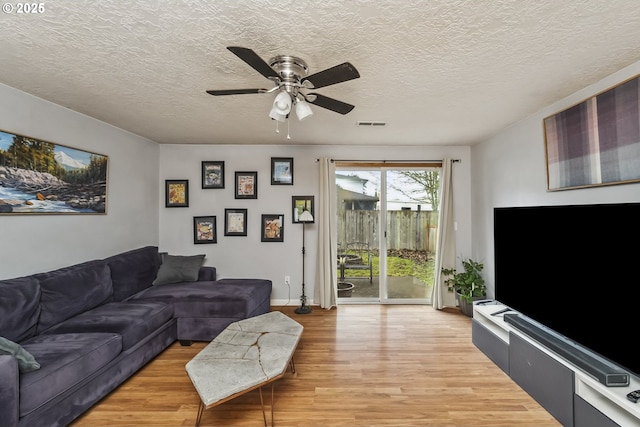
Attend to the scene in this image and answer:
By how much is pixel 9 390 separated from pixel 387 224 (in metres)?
4.08

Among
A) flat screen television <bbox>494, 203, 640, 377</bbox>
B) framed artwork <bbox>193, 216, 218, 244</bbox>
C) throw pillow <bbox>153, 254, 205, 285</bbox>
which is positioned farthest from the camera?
framed artwork <bbox>193, 216, 218, 244</bbox>

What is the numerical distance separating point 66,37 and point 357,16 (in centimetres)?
168

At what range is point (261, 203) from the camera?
4.48 metres

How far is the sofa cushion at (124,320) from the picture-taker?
2359mm

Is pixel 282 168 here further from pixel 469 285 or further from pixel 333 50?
pixel 469 285

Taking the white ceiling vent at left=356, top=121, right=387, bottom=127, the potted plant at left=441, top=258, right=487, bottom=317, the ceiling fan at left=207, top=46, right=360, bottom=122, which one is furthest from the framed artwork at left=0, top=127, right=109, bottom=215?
the potted plant at left=441, top=258, right=487, bottom=317

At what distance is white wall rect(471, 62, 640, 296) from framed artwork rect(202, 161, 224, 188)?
12.5ft

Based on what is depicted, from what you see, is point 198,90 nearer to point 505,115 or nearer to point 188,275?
point 188,275

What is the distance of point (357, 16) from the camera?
150cm

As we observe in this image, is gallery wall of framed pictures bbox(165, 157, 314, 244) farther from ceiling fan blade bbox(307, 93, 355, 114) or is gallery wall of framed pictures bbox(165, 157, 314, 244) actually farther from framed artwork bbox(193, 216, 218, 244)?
ceiling fan blade bbox(307, 93, 355, 114)

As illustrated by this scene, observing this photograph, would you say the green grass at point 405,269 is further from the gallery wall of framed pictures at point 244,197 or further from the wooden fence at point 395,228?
the gallery wall of framed pictures at point 244,197

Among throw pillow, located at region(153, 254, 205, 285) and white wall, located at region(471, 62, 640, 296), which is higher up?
white wall, located at region(471, 62, 640, 296)

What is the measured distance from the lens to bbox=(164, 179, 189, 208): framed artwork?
14.6ft

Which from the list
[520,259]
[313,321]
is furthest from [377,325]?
[520,259]
